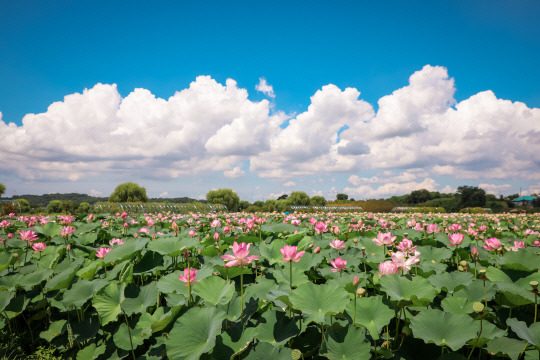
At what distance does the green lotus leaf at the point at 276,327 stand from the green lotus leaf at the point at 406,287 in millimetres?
514

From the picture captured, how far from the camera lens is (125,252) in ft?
6.83

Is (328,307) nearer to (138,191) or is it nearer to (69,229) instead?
(69,229)

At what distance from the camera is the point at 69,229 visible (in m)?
2.92

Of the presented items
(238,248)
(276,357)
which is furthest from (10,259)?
(276,357)

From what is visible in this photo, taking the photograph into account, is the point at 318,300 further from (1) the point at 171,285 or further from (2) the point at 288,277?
(1) the point at 171,285

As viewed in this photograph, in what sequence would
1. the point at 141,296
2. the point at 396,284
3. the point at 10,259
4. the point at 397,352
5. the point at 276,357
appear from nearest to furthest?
the point at 276,357
the point at 397,352
the point at 396,284
the point at 141,296
the point at 10,259

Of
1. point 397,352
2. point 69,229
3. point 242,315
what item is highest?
point 69,229

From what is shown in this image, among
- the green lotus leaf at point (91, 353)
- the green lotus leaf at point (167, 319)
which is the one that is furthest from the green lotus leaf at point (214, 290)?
the green lotus leaf at point (91, 353)

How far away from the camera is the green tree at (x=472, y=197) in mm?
45275

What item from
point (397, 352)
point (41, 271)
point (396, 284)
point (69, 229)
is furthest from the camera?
point (69, 229)

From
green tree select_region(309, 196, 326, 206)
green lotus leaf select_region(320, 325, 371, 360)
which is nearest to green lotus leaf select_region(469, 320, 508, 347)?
green lotus leaf select_region(320, 325, 371, 360)

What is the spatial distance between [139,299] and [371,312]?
1292mm

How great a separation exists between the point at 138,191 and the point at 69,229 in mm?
36548

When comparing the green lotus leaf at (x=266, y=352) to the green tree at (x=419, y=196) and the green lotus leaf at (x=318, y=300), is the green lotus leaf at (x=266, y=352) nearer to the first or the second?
the green lotus leaf at (x=318, y=300)
